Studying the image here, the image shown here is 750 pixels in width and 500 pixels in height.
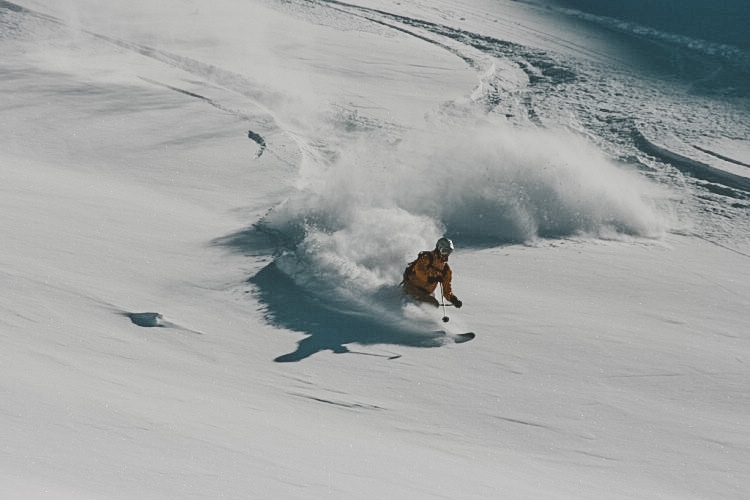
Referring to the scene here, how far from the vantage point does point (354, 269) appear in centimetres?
920

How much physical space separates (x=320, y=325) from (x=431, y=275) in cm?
118

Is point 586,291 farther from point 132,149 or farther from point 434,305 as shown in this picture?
point 132,149

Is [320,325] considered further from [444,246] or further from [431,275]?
[444,246]

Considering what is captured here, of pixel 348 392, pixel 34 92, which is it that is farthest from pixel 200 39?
pixel 348 392

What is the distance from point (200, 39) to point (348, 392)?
11518 millimetres

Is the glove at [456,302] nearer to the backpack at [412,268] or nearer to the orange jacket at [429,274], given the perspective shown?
the orange jacket at [429,274]

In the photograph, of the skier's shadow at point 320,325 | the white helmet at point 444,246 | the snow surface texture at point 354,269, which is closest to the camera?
the snow surface texture at point 354,269

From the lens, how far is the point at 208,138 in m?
12.9

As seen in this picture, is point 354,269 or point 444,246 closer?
point 444,246

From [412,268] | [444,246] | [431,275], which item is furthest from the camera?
[412,268]

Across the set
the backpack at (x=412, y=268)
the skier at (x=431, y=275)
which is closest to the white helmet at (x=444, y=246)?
the skier at (x=431, y=275)

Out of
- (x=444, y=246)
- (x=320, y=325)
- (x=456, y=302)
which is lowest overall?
(x=320, y=325)

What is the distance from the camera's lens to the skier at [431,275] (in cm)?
844

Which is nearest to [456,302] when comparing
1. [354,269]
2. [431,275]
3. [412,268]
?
[431,275]
